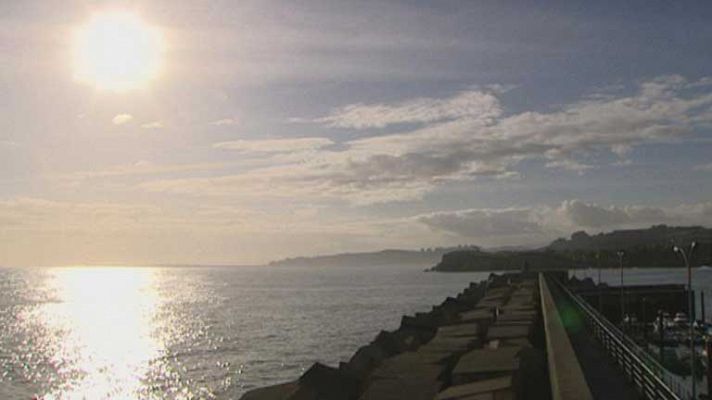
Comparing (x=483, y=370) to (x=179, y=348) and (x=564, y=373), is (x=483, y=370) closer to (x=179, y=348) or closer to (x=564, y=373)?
(x=564, y=373)

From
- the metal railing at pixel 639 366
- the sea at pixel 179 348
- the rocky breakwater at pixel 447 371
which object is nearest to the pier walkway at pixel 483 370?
the rocky breakwater at pixel 447 371

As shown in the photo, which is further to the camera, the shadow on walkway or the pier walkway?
the shadow on walkway

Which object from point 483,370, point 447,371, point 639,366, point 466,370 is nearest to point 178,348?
point 447,371

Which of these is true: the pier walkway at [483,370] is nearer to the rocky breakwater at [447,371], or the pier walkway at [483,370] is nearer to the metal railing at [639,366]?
the rocky breakwater at [447,371]

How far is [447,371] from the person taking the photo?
1755 centimetres

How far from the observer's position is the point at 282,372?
35938 mm

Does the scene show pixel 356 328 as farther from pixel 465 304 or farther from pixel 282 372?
→ pixel 282 372

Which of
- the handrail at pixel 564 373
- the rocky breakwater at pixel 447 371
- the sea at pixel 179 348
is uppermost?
the handrail at pixel 564 373

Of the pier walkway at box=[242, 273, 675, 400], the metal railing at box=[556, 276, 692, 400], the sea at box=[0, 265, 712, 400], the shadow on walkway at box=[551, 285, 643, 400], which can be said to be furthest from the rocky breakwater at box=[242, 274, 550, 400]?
the sea at box=[0, 265, 712, 400]

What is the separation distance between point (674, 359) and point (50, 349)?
36.6m

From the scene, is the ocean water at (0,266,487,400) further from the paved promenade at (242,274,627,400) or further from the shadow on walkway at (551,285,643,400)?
the shadow on walkway at (551,285,643,400)

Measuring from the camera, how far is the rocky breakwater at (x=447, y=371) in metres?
13.4

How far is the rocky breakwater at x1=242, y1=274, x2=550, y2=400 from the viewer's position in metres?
13.4

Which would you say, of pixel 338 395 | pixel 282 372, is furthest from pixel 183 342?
pixel 338 395
